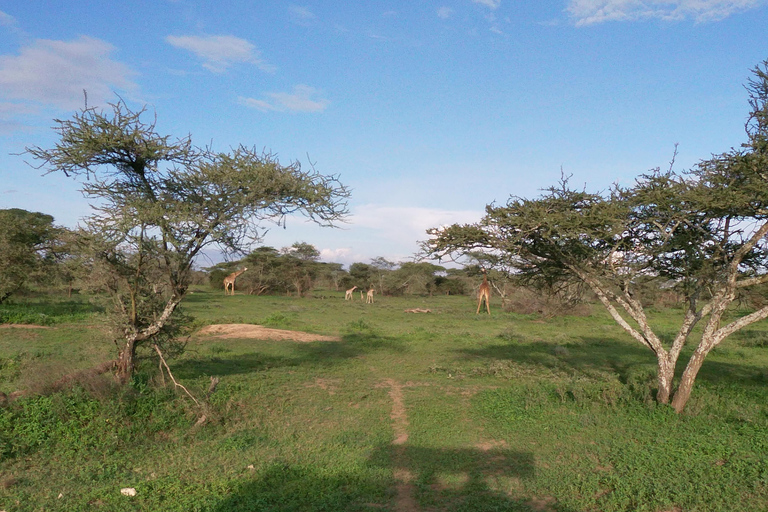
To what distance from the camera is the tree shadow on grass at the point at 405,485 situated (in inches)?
230

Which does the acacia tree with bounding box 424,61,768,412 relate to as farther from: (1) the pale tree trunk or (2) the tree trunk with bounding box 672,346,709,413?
(1) the pale tree trunk

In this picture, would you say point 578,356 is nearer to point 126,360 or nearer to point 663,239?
point 663,239

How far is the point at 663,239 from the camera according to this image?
9211mm

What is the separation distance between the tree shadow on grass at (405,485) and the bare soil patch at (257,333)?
10896 millimetres

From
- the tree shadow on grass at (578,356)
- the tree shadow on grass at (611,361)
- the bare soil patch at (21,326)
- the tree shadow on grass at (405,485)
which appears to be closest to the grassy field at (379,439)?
the tree shadow on grass at (405,485)

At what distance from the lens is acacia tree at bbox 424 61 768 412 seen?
8.48 m

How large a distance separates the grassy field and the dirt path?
0.03 metres

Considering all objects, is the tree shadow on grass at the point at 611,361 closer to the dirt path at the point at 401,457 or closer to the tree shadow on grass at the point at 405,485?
the dirt path at the point at 401,457

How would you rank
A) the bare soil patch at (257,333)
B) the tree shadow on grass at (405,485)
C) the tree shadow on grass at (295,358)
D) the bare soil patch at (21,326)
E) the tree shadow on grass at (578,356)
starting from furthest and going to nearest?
the bare soil patch at (257,333), the bare soil patch at (21,326), the tree shadow on grass at (578,356), the tree shadow on grass at (295,358), the tree shadow on grass at (405,485)

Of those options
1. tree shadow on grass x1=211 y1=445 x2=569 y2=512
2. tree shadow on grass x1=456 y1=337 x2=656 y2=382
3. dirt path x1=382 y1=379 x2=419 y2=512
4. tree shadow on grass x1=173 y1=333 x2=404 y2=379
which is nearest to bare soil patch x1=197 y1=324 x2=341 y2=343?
tree shadow on grass x1=173 y1=333 x2=404 y2=379

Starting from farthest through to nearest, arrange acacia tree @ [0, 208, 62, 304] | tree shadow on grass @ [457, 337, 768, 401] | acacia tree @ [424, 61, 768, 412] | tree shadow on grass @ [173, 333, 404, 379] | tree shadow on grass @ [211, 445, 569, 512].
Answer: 1. acacia tree @ [0, 208, 62, 304]
2. tree shadow on grass @ [173, 333, 404, 379]
3. tree shadow on grass @ [457, 337, 768, 401]
4. acacia tree @ [424, 61, 768, 412]
5. tree shadow on grass @ [211, 445, 569, 512]

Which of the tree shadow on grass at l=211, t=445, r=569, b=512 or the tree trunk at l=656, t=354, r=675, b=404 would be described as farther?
the tree trunk at l=656, t=354, r=675, b=404

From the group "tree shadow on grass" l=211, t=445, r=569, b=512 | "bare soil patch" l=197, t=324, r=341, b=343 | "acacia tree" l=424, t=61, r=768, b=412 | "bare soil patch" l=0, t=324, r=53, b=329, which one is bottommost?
"tree shadow on grass" l=211, t=445, r=569, b=512

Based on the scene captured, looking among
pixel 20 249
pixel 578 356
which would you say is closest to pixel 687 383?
pixel 578 356
